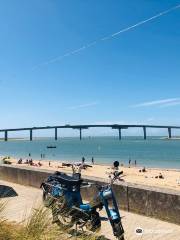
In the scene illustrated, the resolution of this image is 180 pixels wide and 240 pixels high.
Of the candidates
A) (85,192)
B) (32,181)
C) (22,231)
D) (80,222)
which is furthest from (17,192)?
(22,231)

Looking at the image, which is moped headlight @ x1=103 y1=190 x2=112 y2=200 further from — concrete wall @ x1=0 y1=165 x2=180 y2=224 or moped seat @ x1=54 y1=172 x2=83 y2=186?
concrete wall @ x1=0 y1=165 x2=180 y2=224

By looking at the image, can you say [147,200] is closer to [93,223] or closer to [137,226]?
[137,226]

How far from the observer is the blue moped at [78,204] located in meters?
5.53

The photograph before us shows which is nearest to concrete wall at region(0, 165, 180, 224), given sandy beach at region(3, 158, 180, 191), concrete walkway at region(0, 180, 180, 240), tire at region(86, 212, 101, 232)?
concrete walkway at region(0, 180, 180, 240)

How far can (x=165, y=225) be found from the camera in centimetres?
653

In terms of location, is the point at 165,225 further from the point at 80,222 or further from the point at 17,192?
the point at 17,192

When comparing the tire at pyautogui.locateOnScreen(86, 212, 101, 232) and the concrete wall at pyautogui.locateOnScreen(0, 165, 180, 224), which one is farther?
the concrete wall at pyautogui.locateOnScreen(0, 165, 180, 224)

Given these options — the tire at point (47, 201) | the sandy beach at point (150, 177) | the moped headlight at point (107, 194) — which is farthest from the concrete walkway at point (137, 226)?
the sandy beach at point (150, 177)

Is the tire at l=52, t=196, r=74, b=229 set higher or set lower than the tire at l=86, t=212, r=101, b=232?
higher

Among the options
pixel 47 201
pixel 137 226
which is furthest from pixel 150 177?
pixel 47 201

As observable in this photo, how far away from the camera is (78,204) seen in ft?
19.7

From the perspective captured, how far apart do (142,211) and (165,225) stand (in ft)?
2.86

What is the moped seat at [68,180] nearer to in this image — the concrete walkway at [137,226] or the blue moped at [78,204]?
the blue moped at [78,204]

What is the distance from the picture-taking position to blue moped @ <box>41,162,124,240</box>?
18.1 feet
